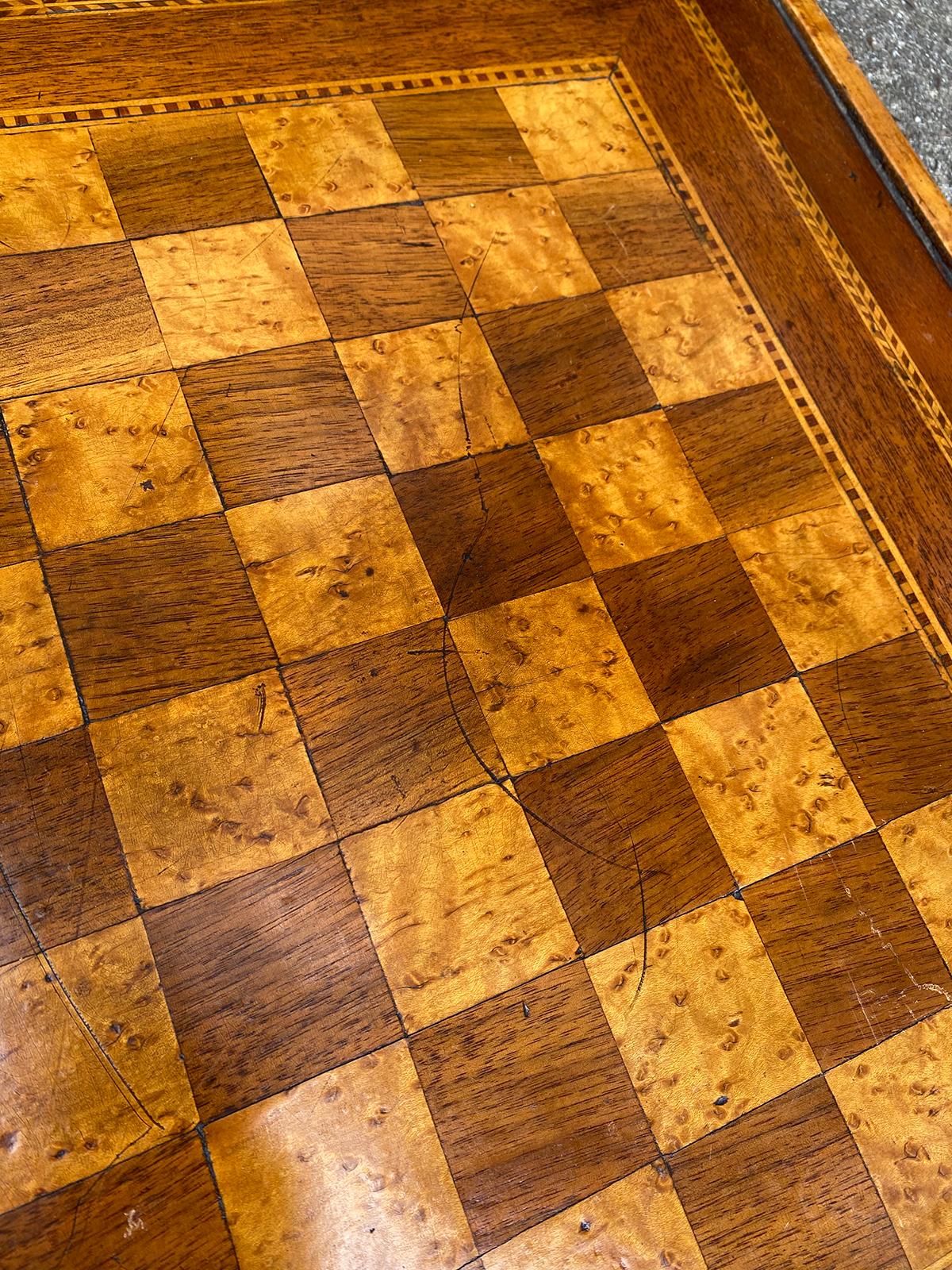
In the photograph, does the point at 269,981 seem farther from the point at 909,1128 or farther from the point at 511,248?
the point at 511,248

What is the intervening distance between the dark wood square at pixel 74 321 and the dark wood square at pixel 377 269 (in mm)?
271

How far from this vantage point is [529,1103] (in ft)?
3.99

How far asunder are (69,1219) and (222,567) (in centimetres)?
79

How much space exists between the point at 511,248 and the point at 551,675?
0.75m

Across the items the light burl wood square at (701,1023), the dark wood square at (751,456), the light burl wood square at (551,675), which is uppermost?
the dark wood square at (751,456)

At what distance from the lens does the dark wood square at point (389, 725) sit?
130 cm

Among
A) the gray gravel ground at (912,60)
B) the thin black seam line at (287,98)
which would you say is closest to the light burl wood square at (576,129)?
the thin black seam line at (287,98)

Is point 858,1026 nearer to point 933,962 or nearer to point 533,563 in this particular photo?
point 933,962

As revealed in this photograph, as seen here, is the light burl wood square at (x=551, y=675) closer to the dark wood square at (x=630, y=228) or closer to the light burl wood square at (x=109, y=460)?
the light burl wood square at (x=109, y=460)

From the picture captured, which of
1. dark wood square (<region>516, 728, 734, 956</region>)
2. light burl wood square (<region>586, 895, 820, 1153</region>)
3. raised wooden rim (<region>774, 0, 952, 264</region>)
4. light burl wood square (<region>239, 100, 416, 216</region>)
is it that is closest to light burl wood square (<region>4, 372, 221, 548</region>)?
light burl wood square (<region>239, 100, 416, 216</region>)

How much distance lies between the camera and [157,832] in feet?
4.03

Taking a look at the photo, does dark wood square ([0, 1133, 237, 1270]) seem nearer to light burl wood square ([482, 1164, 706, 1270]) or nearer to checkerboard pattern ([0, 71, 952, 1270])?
checkerboard pattern ([0, 71, 952, 1270])

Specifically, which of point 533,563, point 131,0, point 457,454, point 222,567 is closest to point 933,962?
point 533,563

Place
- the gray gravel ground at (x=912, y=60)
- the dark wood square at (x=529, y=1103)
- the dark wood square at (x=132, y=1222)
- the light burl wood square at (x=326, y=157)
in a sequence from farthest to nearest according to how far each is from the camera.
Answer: the gray gravel ground at (x=912, y=60) < the light burl wood square at (x=326, y=157) < the dark wood square at (x=529, y=1103) < the dark wood square at (x=132, y=1222)
